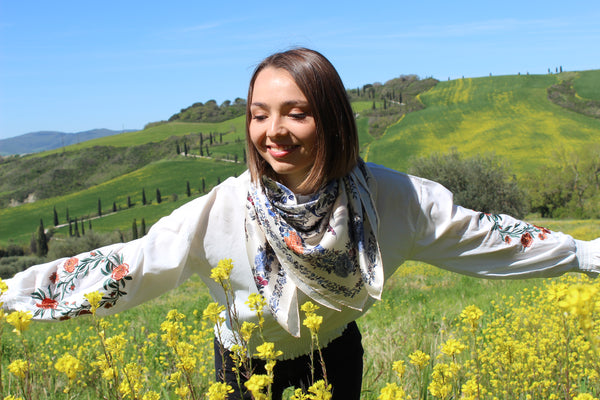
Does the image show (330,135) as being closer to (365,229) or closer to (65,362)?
(365,229)

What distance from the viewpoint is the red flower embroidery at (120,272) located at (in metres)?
1.77

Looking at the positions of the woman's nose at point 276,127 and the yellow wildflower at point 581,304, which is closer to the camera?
the yellow wildflower at point 581,304

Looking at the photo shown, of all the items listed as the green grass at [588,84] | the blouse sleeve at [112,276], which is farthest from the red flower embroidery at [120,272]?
the green grass at [588,84]

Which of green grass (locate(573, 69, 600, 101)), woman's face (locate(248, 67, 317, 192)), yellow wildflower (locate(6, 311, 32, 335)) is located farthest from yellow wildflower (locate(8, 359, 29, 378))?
green grass (locate(573, 69, 600, 101))

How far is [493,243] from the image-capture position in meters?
1.95

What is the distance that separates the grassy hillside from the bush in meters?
6.27

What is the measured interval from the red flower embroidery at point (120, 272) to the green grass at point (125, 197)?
55.7m

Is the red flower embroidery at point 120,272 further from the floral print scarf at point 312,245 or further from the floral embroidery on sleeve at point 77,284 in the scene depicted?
the floral print scarf at point 312,245

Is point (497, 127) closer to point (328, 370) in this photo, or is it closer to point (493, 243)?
point (493, 243)

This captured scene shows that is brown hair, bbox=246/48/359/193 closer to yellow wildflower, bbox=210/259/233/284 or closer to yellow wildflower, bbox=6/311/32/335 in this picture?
yellow wildflower, bbox=210/259/233/284

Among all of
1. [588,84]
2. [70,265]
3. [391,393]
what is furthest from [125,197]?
[391,393]

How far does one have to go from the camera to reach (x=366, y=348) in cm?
360

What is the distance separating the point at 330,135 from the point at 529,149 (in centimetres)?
5284

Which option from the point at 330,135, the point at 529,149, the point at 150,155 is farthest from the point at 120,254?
the point at 150,155
